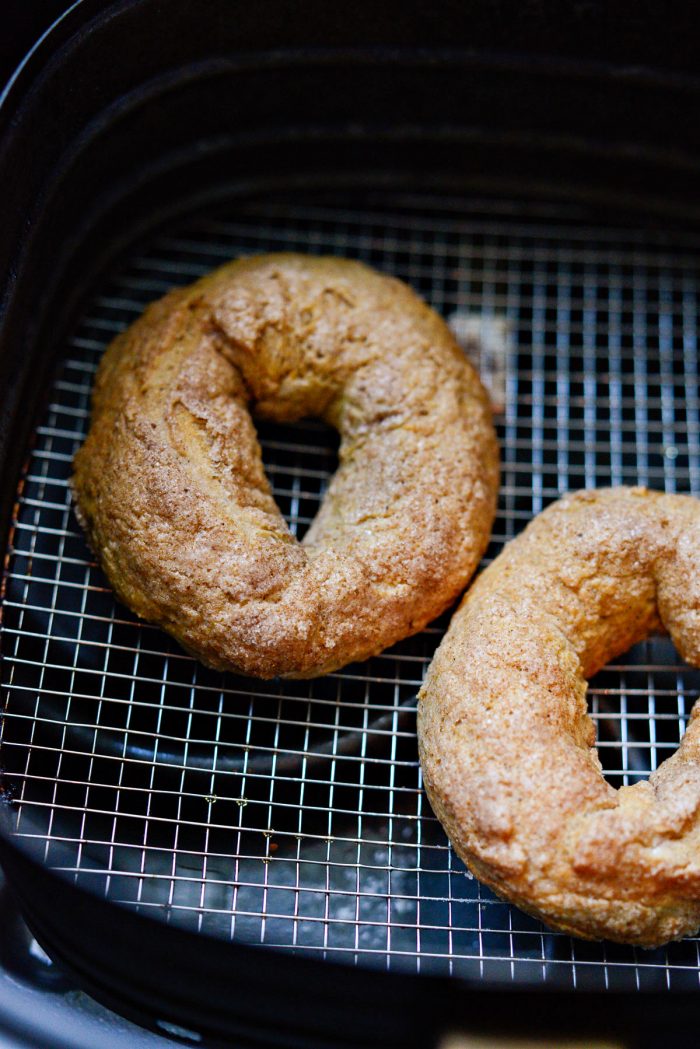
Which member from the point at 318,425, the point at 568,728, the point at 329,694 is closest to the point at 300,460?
the point at 318,425

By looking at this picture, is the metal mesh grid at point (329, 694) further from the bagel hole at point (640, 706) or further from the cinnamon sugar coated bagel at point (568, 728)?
the cinnamon sugar coated bagel at point (568, 728)

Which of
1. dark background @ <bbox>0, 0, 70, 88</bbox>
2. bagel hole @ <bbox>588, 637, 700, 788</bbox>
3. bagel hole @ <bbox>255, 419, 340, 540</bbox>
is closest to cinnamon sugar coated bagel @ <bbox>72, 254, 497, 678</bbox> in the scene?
bagel hole @ <bbox>255, 419, 340, 540</bbox>

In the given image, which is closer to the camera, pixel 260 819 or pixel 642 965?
pixel 642 965

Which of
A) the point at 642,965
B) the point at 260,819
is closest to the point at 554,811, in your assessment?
the point at 642,965

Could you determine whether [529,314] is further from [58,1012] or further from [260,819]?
[58,1012]

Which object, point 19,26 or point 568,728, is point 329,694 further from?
point 19,26

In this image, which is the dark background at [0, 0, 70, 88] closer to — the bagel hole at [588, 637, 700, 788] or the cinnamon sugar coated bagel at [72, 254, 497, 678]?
the cinnamon sugar coated bagel at [72, 254, 497, 678]
